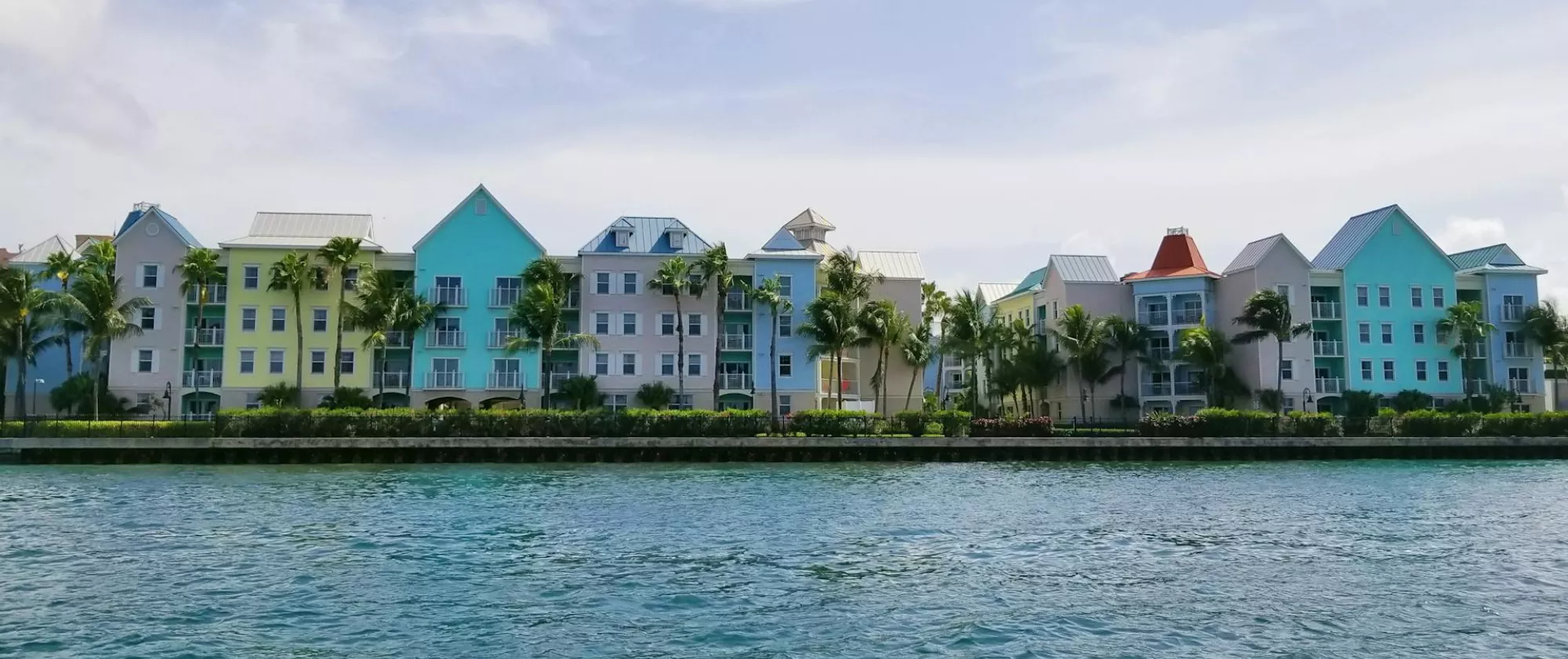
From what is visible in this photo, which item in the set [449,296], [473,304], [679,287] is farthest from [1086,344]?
[449,296]

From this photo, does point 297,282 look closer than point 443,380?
Yes

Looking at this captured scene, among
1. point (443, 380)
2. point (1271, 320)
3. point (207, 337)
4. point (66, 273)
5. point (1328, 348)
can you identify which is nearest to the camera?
point (66, 273)

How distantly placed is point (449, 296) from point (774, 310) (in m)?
19.9

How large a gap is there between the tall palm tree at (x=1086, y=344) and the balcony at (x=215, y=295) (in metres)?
54.7

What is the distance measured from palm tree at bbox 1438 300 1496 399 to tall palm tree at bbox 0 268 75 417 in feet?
281

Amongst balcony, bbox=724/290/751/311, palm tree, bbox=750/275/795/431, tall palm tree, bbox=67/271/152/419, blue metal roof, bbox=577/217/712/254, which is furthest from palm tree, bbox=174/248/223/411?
palm tree, bbox=750/275/795/431

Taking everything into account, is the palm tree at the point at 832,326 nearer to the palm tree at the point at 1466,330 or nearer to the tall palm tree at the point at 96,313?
the tall palm tree at the point at 96,313

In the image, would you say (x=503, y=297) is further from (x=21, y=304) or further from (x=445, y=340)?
(x=21, y=304)

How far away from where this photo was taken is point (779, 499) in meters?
36.2

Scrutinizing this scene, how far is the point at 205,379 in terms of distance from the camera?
69.6 m

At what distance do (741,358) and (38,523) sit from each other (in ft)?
157

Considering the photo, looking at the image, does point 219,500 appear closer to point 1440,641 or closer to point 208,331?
point 1440,641

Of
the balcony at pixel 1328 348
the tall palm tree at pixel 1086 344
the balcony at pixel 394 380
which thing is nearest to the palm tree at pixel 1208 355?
the tall palm tree at pixel 1086 344

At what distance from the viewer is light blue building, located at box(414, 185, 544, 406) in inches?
2756
